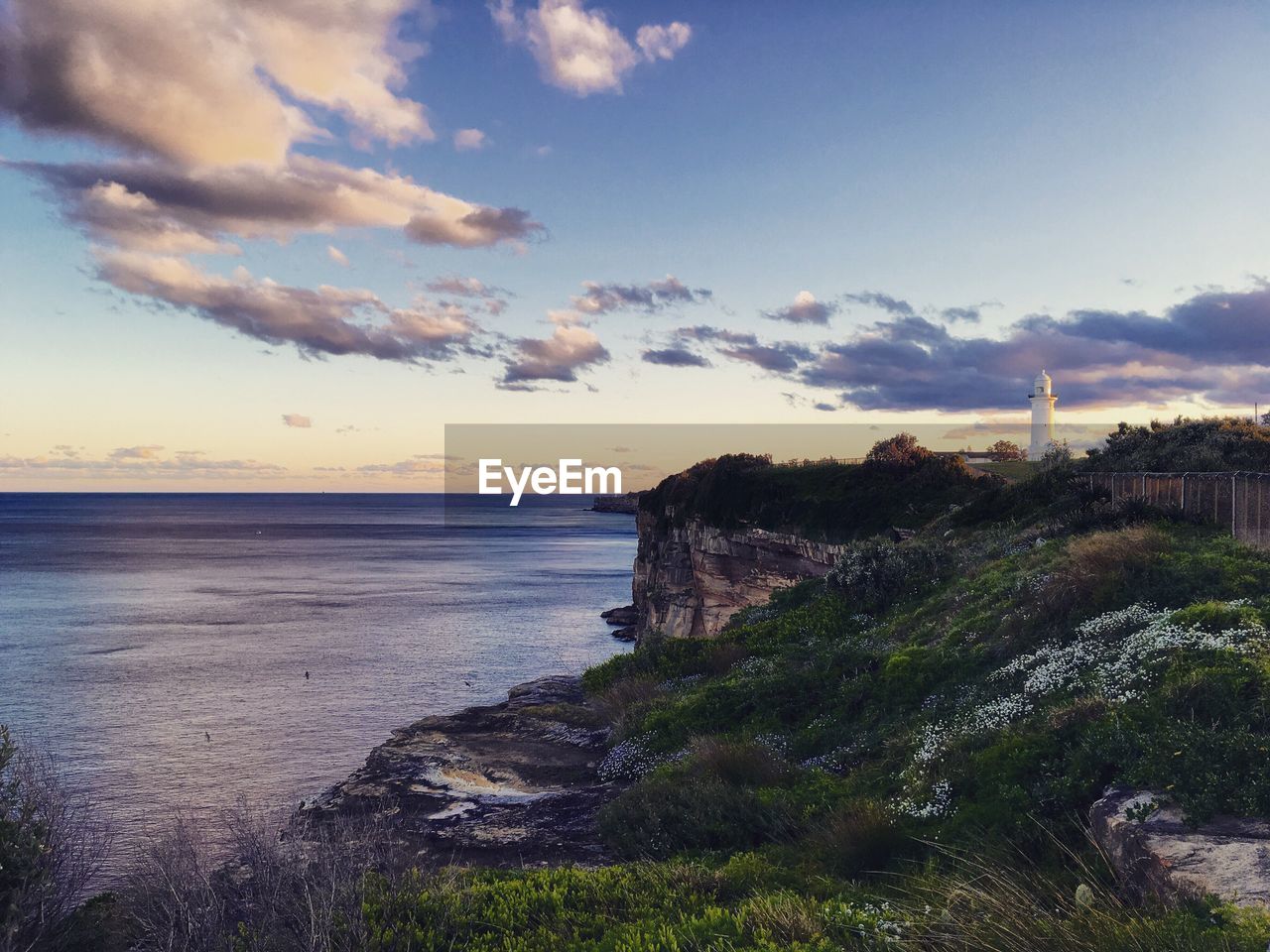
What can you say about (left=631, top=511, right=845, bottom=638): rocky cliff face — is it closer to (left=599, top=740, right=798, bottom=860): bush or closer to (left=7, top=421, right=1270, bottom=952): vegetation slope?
(left=7, top=421, right=1270, bottom=952): vegetation slope

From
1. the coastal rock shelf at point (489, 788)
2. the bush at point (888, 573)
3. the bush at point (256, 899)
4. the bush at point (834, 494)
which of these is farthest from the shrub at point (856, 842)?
the bush at point (834, 494)

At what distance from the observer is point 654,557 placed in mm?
53188

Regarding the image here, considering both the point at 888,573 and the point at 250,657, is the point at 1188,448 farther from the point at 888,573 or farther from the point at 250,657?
the point at 250,657

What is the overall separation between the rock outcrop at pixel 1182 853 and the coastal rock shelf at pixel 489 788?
655 centimetres

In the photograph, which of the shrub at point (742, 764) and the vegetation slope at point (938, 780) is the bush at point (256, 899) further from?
the shrub at point (742, 764)

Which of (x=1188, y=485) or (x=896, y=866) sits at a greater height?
(x=1188, y=485)

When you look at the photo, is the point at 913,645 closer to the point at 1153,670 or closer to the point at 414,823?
the point at 1153,670

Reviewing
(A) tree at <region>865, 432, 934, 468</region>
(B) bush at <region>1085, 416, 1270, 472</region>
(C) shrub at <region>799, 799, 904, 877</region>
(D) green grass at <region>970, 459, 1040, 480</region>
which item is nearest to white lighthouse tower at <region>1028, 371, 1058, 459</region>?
(D) green grass at <region>970, 459, 1040, 480</region>

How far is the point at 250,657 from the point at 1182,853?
43792 millimetres

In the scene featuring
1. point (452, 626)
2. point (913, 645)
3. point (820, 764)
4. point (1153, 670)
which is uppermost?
point (1153, 670)

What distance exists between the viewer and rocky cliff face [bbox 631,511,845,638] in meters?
35.2

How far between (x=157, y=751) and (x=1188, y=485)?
94.7ft

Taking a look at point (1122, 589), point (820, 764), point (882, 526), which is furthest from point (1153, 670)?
point (882, 526)

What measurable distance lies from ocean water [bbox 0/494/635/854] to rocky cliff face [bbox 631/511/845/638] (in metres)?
5.42
